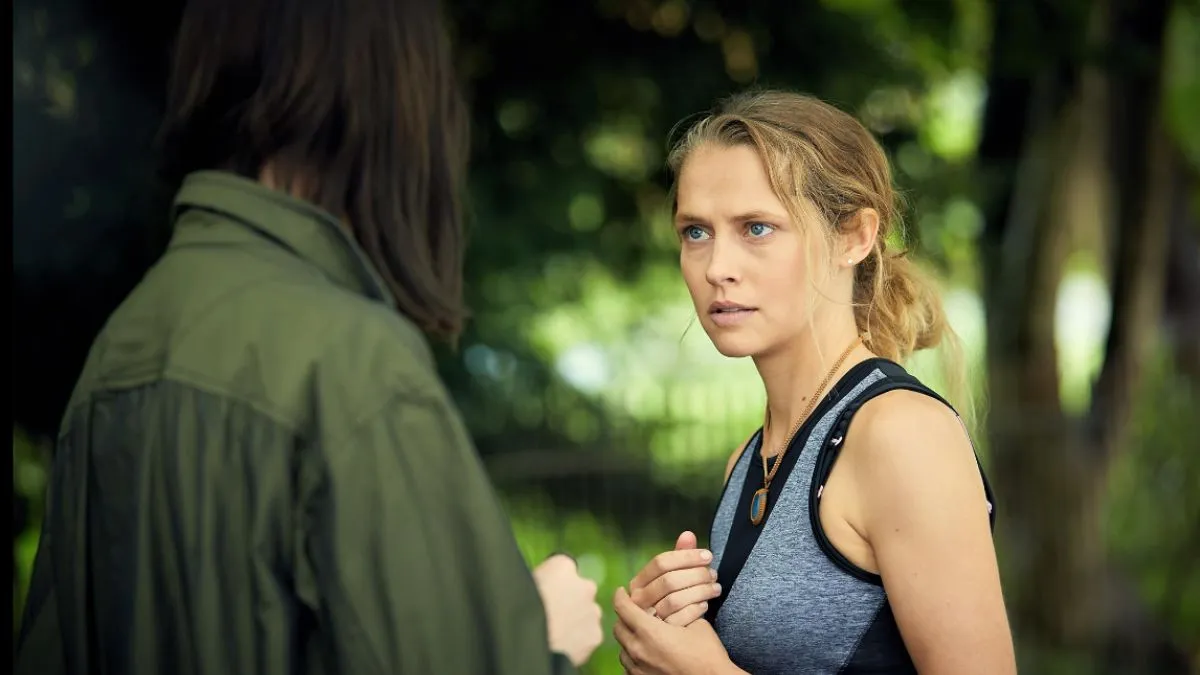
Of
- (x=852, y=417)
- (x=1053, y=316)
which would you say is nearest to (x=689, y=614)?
(x=852, y=417)

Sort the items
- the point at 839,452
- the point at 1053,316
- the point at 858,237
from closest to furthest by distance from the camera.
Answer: the point at 839,452 → the point at 858,237 → the point at 1053,316

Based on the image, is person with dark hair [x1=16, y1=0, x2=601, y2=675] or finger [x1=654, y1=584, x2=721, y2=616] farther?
finger [x1=654, y1=584, x2=721, y2=616]

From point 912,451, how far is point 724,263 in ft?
1.46

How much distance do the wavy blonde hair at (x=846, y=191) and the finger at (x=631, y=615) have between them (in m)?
0.58

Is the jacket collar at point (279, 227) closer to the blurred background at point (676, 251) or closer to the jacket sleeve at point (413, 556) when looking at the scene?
the jacket sleeve at point (413, 556)

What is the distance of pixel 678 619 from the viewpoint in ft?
6.59

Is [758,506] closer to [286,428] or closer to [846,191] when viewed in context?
[846,191]

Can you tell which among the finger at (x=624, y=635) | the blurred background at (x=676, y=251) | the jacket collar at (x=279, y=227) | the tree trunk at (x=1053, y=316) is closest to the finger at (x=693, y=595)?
the finger at (x=624, y=635)

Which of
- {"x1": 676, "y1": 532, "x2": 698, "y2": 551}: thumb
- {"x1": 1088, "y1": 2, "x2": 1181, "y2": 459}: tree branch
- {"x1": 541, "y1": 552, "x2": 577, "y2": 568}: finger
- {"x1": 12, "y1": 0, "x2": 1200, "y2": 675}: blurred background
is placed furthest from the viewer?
{"x1": 1088, "y1": 2, "x2": 1181, "y2": 459}: tree branch

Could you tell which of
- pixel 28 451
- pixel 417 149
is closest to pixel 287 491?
pixel 417 149

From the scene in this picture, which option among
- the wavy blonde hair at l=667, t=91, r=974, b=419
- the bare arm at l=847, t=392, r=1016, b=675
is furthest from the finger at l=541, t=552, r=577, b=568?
the wavy blonde hair at l=667, t=91, r=974, b=419

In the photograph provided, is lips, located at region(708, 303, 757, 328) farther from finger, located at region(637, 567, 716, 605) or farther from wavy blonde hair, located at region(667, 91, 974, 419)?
finger, located at region(637, 567, 716, 605)

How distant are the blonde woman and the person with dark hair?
33 cm

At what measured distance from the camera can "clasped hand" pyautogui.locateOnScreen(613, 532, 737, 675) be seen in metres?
1.99
